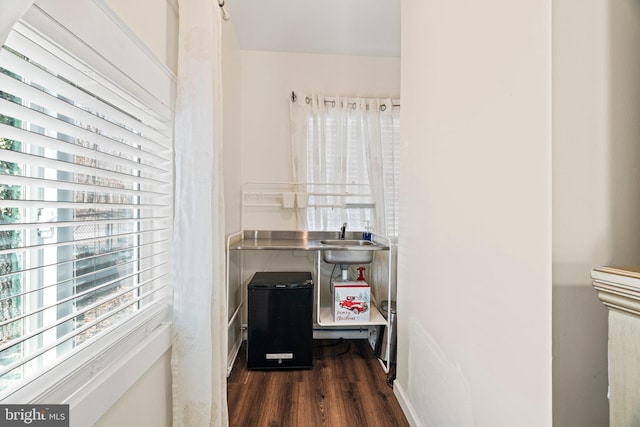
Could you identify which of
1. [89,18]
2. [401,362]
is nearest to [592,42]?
[89,18]

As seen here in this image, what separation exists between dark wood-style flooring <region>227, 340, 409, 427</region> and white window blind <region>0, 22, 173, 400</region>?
93cm

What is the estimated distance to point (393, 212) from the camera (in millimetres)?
2496

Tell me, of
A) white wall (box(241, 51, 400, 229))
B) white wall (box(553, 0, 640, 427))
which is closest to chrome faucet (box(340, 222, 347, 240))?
white wall (box(241, 51, 400, 229))

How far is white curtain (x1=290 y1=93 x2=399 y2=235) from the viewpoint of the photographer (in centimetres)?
247

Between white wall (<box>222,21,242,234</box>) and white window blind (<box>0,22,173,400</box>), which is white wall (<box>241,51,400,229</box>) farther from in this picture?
white window blind (<box>0,22,173,400</box>)

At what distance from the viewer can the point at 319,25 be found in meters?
2.15

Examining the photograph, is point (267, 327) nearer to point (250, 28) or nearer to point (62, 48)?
point (62, 48)

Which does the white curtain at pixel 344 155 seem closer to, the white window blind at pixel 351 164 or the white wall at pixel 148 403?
the white window blind at pixel 351 164

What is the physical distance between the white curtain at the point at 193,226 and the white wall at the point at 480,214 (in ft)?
3.18

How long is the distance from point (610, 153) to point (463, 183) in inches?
15.1

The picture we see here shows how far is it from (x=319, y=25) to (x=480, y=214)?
6.56 feet

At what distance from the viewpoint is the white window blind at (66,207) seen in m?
0.59

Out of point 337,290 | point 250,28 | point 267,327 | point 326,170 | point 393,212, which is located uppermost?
point 250,28

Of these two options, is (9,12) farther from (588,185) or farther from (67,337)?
(588,185)
